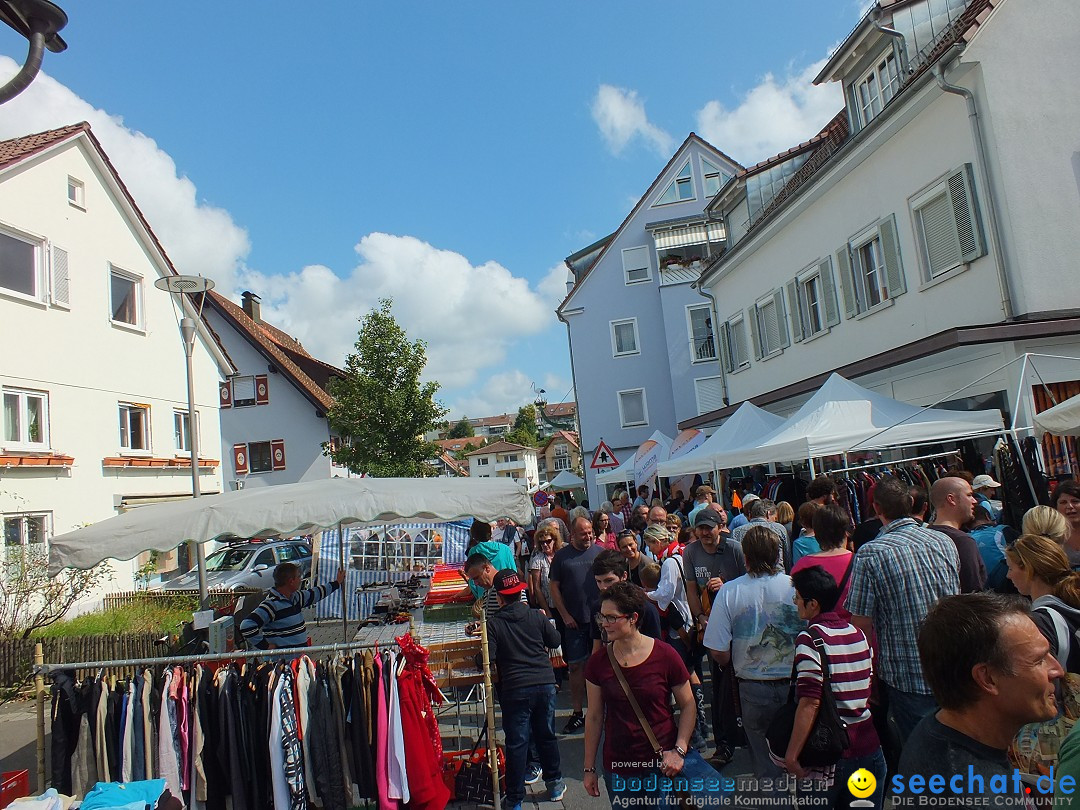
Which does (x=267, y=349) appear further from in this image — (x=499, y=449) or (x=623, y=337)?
(x=499, y=449)

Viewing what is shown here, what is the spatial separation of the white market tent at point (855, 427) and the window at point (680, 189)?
24.4 meters

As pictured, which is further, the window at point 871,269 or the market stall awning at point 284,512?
the window at point 871,269

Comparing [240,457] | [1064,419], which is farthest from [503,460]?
[1064,419]

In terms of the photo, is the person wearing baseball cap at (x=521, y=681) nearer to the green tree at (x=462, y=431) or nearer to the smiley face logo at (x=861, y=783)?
the smiley face logo at (x=861, y=783)

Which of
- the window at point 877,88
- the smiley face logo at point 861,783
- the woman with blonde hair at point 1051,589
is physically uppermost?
the window at point 877,88

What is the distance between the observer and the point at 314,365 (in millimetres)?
39969

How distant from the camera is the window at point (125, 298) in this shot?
18.6 meters

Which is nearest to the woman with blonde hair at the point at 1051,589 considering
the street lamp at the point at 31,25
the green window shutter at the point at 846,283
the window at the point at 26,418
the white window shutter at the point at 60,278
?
the street lamp at the point at 31,25

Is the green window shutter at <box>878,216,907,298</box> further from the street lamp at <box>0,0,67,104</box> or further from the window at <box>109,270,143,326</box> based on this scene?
the window at <box>109,270,143,326</box>

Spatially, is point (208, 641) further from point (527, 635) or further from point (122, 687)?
point (527, 635)

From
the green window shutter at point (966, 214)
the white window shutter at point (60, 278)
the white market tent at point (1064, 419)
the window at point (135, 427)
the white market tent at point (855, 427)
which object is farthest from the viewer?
the window at point (135, 427)

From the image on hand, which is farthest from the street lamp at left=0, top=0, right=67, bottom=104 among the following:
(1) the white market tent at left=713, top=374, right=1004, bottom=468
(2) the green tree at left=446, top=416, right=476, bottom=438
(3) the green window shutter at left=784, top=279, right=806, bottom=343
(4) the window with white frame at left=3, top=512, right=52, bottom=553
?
(2) the green tree at left=446, top=416, right=476, bottom=438

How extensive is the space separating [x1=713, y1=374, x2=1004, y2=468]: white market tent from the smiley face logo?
6045mm

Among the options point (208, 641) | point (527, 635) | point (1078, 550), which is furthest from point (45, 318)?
point (1078, 550)
